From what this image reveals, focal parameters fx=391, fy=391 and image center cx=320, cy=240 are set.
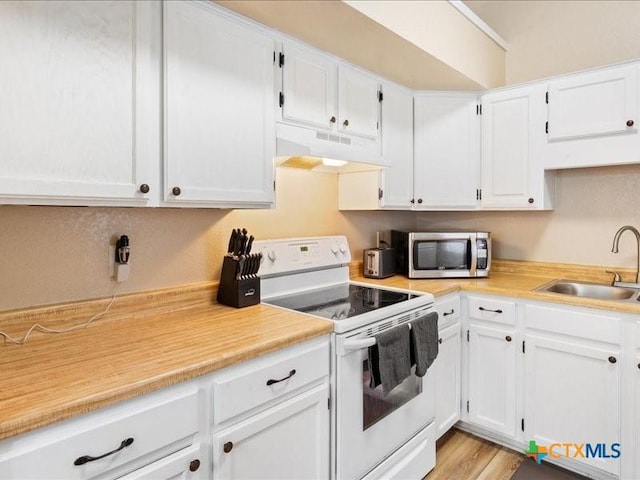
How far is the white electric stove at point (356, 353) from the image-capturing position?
61.9 inches

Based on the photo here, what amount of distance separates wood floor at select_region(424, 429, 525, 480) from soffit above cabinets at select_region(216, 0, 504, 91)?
7.28 ft

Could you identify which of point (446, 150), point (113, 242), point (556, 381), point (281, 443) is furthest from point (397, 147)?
point (281, 443)

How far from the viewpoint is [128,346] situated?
128 cm

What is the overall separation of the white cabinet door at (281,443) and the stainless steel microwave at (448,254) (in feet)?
4.32

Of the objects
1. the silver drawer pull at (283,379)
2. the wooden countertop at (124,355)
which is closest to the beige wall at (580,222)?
the wooden countertop at (124,355)

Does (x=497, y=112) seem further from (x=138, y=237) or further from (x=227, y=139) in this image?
(x=138, y=237)

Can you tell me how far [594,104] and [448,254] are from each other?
1170 millimetres

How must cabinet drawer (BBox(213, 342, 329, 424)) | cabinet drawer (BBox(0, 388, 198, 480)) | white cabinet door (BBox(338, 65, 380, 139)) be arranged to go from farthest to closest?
white cabinet door (BBox(338, 65, 380, 139)), cabinet drawer (BBox(213, 342, 329, 424)), cabinet drawer (BBox(0, 388, 198, 480))

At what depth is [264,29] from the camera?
1.71 m

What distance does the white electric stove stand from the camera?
1.57 meters

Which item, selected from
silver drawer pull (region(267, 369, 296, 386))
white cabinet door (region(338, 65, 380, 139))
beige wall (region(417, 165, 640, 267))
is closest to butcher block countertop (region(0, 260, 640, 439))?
silver drawer pull (region(267, 369, 296, 386))

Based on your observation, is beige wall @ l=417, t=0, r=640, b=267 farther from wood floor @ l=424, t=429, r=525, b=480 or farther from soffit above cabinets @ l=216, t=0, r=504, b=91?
wood floor @ l=424, t=429, r=525, b=480

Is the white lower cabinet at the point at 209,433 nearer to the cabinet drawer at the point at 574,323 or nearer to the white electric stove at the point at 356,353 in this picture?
the white electric stove at the point at 356,353

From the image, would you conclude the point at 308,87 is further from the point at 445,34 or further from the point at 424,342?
the point at 424,342
